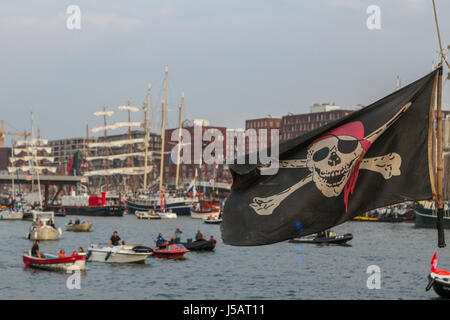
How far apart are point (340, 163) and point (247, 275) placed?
1470 inches

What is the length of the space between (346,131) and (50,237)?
2828 inches

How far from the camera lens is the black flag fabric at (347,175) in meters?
9.65

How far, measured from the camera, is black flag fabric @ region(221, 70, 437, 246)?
965 centimetres

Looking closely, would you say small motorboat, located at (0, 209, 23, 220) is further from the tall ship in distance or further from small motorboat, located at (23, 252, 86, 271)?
small motorboat, located at (23, 252, 86, 271)

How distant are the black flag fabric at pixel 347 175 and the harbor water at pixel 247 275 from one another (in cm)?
2718

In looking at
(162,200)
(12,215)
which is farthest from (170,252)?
(162,200)

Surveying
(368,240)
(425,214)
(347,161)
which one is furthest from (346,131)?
(425,214)

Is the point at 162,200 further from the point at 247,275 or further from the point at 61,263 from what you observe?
the point at 61,263

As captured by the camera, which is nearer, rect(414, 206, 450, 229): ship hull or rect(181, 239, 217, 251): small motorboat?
rect(181, 239, 217, 251): small motorboat

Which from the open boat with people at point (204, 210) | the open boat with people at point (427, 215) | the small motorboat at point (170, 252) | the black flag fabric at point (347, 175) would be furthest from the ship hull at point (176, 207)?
the black flag fabric at point (347, 175)

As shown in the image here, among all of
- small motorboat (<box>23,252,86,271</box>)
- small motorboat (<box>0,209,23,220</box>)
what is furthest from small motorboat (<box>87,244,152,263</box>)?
small motorboat (<box>0,209,23,220</box>)

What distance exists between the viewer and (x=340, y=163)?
9.71 m

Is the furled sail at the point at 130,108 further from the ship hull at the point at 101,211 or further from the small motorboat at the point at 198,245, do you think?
the small motorboat at the point at 198,245

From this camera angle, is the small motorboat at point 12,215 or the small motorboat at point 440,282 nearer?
the small motorboat at point 440,282
